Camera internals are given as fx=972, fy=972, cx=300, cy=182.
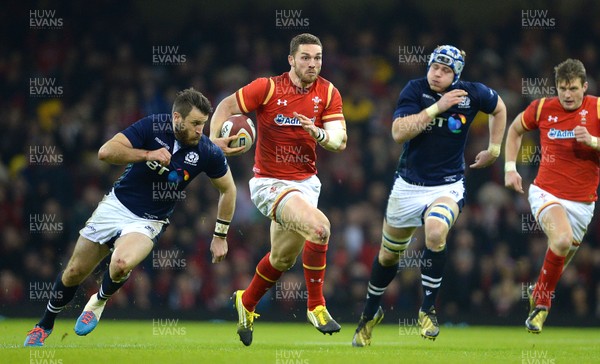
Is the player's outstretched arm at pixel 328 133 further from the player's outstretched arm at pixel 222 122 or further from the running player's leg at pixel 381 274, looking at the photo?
the running player's leg at pixel 381 274

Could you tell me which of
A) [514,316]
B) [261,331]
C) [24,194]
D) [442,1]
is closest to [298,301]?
[261,331]

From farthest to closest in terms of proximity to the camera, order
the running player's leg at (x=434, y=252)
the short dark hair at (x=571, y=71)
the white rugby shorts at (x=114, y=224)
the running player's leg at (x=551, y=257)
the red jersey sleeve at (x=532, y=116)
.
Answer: the red jersey sleeve at (x=532, y=116)
the short dark hair at (x=571, y=71)
the running player's leg at (x=551, y=257)
the running player's leg at (x=434, y=252)
the white rugby shorts at (x=114, y=224)

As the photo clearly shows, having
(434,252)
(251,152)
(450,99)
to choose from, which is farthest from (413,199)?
(251,152)

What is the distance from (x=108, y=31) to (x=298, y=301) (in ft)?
23.2

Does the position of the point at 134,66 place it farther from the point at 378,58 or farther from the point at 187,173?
the point at 187,173

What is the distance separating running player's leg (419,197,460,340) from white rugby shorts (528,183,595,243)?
1353mm

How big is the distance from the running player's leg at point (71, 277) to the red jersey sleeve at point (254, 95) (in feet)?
6.47

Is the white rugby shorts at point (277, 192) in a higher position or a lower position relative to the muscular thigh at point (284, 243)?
higher

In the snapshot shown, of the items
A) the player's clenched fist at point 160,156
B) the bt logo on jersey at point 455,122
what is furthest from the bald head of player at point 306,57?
the player's clenched fist at point 160,156

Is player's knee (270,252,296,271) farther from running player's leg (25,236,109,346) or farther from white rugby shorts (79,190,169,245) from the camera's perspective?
running player's leg (25,236,109,346)

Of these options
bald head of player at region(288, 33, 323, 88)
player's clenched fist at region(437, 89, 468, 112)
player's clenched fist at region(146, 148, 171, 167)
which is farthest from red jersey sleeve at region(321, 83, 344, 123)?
player's clenched fist at region(146, 148, 171, 167)

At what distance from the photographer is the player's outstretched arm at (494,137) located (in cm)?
1025

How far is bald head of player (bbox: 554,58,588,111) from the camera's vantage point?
1033 cm

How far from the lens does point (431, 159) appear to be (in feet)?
32.9
